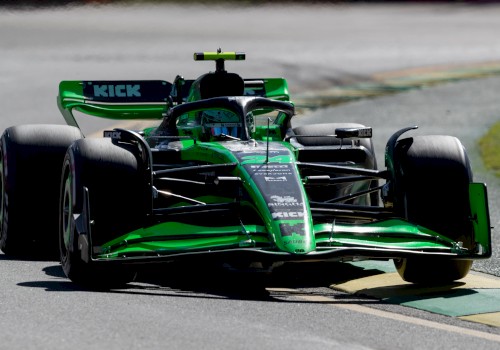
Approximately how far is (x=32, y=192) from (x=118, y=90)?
267 centimetres

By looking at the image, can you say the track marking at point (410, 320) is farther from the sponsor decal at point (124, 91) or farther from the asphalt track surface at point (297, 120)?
the sponsor decal at point (124, 91)

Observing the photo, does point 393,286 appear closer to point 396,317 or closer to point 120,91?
point 396,317

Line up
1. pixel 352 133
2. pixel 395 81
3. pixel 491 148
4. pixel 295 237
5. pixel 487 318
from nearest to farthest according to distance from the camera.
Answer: pixel 487 318 → pixel 295 237 → pixel 352 133 → pixel 491 148 → pixel 395 81

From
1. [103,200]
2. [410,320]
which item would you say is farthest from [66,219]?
[410,320]

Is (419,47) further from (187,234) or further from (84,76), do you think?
(187,234)

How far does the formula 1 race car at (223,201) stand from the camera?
8.93 meters

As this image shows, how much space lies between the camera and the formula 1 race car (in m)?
8.93

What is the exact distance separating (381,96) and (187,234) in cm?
1853

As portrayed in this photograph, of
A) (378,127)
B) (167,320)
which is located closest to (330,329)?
(167,320)

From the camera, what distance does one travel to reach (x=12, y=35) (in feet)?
106

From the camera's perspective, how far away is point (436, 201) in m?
9.63

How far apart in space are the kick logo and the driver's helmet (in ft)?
7.77

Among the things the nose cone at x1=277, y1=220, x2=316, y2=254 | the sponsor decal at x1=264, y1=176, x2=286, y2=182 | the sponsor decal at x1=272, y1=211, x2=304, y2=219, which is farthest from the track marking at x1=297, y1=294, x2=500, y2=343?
the sponsor decal at x1=264, y1=176, x2=286, y2=182

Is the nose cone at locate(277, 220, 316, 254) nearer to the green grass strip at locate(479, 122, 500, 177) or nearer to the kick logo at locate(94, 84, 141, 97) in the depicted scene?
the kick logo at locate(94, 84, 141, 97)
